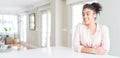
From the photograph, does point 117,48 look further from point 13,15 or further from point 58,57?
point 13,15

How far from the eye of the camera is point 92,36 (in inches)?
60.2

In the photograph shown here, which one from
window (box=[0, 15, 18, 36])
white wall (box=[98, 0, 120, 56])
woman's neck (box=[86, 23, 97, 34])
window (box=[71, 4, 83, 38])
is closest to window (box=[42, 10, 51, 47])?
window (box=[71, 4, 83, 38])

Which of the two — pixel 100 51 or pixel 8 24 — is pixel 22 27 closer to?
pixel 8 24

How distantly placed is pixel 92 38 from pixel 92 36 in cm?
2

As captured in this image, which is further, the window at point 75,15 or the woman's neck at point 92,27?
the window at point 75,15

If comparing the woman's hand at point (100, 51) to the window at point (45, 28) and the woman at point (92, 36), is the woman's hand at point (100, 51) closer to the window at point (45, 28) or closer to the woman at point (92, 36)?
the woman at point (92, 36)

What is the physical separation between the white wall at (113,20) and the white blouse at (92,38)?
6.02 ft

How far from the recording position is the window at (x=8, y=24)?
11453mm

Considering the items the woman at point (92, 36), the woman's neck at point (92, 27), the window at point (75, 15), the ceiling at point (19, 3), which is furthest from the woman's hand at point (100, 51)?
the ceiling at point (19, 3)

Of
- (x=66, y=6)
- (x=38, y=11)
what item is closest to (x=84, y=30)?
(x=66, y=6)

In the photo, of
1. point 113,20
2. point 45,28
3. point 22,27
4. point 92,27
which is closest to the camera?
Result: point 92,27

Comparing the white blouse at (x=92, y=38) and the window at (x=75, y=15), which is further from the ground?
the window at (x=75, y=15)

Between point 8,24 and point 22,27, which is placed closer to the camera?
point 22,27

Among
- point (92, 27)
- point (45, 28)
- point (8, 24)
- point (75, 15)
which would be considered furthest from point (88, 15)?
point (8, 24)
